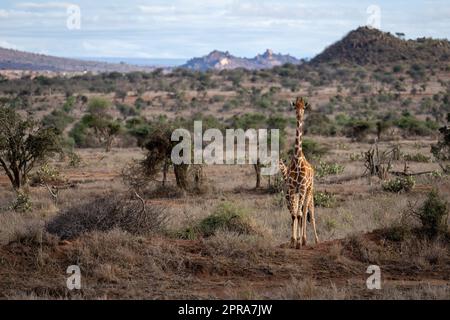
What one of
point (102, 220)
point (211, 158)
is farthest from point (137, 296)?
point (211, 158)

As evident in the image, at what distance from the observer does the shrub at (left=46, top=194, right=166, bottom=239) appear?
1088 centimetres

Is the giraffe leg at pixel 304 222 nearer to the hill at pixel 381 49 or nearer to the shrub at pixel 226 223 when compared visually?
the shrub at pixel 226 223

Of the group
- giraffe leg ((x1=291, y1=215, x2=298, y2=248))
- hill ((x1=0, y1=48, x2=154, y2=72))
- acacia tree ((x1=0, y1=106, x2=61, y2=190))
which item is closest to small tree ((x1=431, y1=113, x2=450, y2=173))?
giraffe leg ((x1=291, y1=215, x2=298, y2=248))

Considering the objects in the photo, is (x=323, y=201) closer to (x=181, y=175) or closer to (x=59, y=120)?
(x=181, y=175)

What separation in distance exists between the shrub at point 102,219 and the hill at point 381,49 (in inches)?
3474

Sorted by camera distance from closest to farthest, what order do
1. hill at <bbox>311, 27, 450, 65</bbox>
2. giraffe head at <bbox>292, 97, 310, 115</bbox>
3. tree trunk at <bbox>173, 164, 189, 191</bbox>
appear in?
giraffe head at <bbox>292, 97, 310, 115</bbox>
tree trunk at <bbox>173, 164, 189, 191</bbox>
hill at <bbox>311, 27, 450, 65</bbox>

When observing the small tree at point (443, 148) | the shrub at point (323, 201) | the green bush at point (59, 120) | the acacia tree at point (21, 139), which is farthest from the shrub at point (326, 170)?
the green bush at point (59, 120)

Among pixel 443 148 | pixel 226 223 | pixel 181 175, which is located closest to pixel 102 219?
pixel 226 223

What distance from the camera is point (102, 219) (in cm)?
1102

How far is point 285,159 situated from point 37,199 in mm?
8685

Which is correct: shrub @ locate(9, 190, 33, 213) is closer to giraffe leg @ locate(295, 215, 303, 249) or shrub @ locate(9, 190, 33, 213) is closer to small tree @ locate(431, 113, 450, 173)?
giraffe leg @ locate(295, 215, 303, 249)

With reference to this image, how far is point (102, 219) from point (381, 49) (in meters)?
95.8

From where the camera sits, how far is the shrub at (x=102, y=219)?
10.9 m

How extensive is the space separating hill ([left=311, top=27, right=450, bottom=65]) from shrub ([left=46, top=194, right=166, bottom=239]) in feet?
290
